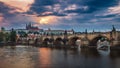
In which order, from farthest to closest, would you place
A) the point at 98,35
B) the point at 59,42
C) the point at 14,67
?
the point at 59,42 → the point at 98,35 → the point at 14,67

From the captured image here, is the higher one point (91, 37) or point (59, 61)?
point (91, 37)

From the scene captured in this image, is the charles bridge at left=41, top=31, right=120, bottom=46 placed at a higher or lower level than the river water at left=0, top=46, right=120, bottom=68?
higher

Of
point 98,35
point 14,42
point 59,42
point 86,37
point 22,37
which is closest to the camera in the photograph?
point 98,35

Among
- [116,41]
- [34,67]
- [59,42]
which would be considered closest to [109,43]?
[116,41]

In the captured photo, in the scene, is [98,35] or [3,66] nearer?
[3,66]

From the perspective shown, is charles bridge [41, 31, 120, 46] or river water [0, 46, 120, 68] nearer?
river water [0, 46, 120, 68]

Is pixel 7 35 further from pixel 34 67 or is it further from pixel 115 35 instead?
pixel 34 67

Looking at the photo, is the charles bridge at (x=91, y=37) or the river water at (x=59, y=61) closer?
the river water at (x=59, y=61)

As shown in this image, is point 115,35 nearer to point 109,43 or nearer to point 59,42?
point 109,43

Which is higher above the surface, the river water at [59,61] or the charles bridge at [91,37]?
the charles bridge at [91,37]

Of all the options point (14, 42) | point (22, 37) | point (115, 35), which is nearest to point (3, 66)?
point (115, 35)

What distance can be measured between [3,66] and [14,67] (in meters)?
1.36

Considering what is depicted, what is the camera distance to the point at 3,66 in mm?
25109

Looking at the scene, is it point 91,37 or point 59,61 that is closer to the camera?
point 59,61
